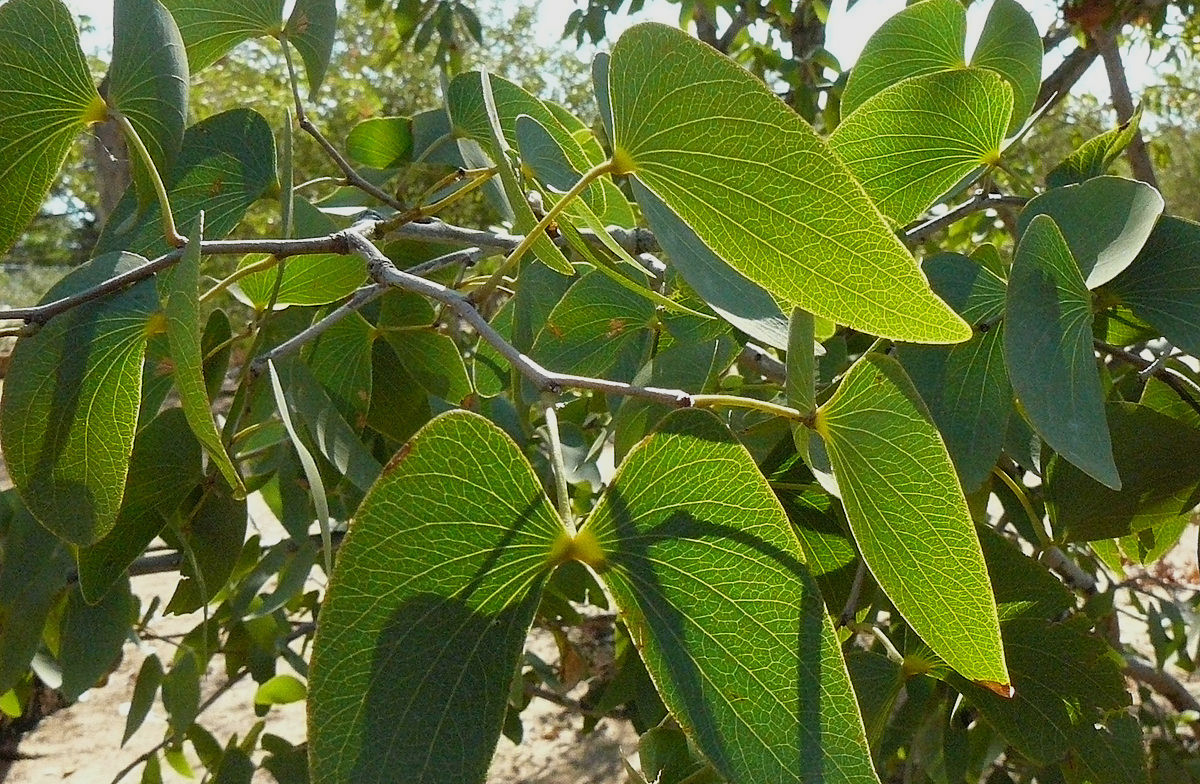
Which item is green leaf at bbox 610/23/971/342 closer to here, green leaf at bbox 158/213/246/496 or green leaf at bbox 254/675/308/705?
green leaf at bbox 158/213/246/496

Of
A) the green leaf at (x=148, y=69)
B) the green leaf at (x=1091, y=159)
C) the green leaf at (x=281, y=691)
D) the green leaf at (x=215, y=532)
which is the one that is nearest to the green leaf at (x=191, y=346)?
the green leaf at (x=148, y=69)

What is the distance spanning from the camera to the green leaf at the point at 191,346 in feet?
1.03

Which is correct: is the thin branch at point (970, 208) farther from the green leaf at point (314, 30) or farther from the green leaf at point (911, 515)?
the green leaf at point (314, 30)

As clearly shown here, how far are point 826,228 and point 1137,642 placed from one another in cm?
244

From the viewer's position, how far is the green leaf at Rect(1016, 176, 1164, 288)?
408 millimetres

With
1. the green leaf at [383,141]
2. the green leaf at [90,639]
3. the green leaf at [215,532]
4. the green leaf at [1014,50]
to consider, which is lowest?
the green leaf at [90,639]

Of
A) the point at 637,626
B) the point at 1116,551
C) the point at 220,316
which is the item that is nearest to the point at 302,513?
the point at 220,316

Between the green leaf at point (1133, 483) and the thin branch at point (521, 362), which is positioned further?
the green leaf at point (1133, 483)

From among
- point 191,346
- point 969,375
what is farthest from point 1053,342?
point 191,346

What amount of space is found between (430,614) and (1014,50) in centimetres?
47

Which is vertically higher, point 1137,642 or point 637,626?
point 637,626

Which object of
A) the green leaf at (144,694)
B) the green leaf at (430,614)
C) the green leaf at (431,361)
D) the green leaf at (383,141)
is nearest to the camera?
the green leaf at (430,614)

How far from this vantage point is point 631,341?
1.95 feet

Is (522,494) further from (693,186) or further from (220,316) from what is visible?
(220,316)
